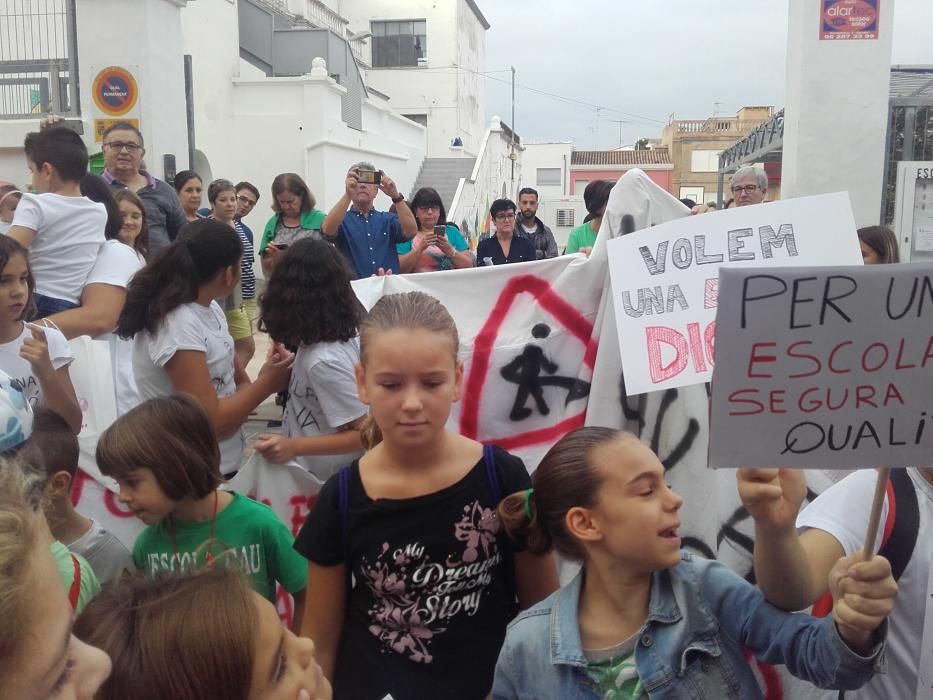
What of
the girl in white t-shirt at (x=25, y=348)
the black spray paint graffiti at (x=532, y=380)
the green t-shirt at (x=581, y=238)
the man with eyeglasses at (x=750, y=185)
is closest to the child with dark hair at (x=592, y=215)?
the green t-shirt at (x=581, y=238)

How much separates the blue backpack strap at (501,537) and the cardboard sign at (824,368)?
0.65 meters

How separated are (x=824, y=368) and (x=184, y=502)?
164 cm

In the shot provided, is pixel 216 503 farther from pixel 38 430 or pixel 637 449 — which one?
pixel 637 449

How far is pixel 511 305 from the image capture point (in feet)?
9.77

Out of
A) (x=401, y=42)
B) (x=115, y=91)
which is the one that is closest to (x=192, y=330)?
(x=115, y=91)

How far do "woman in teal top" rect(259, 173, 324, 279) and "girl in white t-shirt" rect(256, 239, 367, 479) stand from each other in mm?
3274

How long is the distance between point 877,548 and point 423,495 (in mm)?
910

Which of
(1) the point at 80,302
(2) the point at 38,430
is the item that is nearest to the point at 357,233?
(1) the point at 80,302

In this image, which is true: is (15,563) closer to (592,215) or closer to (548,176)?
(592,215)

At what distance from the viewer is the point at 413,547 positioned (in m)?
1.90

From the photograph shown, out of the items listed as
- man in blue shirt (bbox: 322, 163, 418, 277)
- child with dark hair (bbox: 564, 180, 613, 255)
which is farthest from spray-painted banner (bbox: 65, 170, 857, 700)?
man in blue shirt (bbox: 322, 163, 418, 277)

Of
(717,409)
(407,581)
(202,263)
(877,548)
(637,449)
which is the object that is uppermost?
(202,263)

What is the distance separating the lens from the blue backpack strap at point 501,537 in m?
1.98

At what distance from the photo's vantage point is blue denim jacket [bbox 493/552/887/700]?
158 centimetres
